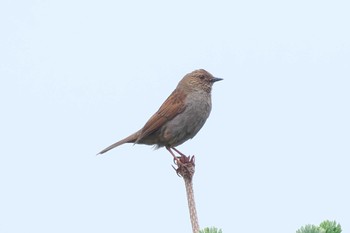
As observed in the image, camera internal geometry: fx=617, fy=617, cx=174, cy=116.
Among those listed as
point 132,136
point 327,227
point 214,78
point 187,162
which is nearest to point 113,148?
point 132,136

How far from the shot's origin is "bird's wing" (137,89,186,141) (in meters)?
7.99

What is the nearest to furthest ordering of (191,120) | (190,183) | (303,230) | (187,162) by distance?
1. (303,230)
2. (190,183)
3. (187,162)
4. (191,120)

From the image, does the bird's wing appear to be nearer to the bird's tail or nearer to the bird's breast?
the bird's breast

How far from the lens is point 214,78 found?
27.9ft

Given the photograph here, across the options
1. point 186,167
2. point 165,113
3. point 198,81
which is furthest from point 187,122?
point 186,167

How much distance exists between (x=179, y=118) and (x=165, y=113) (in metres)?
0.22

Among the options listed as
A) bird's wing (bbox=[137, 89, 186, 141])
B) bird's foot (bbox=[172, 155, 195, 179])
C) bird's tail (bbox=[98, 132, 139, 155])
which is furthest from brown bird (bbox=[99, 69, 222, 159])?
bird's foot (bbox=[172, 155, 195, 179])

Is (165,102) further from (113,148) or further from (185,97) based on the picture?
(113,148)

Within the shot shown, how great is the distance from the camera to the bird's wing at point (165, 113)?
7988 mm

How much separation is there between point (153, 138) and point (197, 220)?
513cm

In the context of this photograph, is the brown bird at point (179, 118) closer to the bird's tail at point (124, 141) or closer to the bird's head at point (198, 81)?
the bird's head at point (198, 81)

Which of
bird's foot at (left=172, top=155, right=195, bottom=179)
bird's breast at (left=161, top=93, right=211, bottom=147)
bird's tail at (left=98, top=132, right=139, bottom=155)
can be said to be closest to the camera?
bird's foot at (left=172, top=155, right=195, bottom=179)

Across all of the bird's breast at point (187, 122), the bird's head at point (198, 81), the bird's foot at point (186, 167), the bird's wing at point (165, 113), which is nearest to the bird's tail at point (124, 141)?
the bird's wing at point (165, 113)

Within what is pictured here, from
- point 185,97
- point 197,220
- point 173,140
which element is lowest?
point 197,220
